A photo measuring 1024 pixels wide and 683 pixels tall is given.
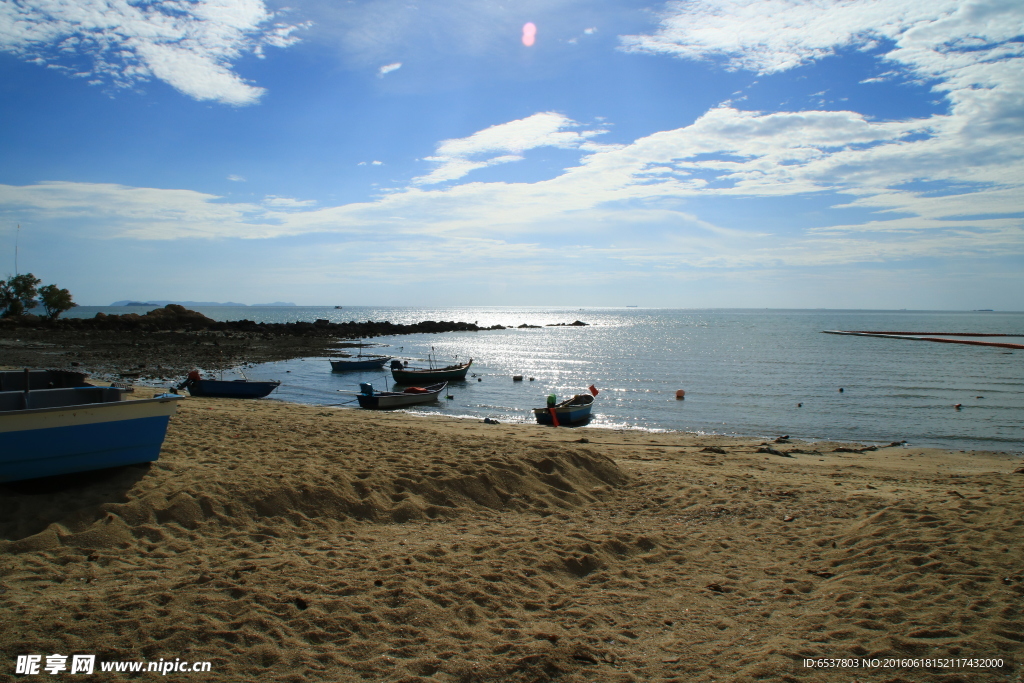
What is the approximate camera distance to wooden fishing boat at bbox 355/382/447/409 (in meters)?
26.5

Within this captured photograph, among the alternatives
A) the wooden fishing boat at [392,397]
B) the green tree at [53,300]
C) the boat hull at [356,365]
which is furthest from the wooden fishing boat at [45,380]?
the green tree at [53,300]

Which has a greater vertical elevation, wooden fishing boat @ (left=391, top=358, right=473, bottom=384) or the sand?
the sand

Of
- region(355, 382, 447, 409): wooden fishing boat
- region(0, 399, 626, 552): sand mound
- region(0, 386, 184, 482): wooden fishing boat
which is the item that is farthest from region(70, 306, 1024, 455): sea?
region(0, 386, 184, 482): wooden fishing boat

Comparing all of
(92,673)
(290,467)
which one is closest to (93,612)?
(92,673)

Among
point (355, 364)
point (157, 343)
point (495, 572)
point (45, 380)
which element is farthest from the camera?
point (157, 343)

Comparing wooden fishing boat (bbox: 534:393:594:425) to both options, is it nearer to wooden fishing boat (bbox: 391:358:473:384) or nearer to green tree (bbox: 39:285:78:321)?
wooden fishing boat (bbox: 391:358:473:384)

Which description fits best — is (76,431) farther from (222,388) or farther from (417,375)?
(417,375)

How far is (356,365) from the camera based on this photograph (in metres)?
42.2

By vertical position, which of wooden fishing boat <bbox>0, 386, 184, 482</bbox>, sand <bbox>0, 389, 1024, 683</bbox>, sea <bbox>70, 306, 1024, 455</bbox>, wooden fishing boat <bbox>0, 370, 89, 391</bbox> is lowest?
sea <bbox>70, 306, 1024, 455</bbox>

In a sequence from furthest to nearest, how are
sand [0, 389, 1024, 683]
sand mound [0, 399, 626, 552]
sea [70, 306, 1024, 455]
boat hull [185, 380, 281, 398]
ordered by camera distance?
boat hull [185, 380, 281, 398]
sea [70, 306, 1024, 455]
sand mound [0, 399, 626, 552]
sand [0, 389, 1024, 683]

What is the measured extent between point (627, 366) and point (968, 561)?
143ft

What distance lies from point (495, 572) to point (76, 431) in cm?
595

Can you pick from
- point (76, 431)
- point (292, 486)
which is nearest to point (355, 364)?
point (292, 486)

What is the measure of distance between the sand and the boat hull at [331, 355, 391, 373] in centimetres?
3139
